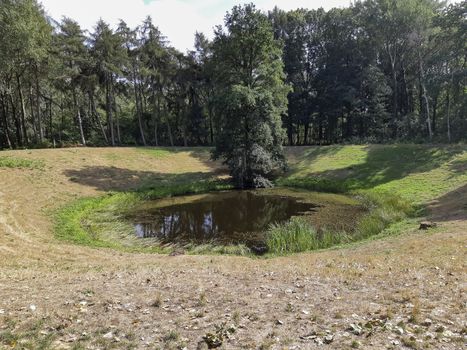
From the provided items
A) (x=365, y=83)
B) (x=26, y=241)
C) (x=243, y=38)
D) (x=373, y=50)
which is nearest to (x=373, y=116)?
(x=365, y=83)

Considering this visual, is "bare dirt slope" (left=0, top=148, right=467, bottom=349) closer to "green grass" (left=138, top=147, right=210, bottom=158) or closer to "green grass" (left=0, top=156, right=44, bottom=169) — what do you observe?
"green grass" (left=0, top=156, right=44, bottom=169)

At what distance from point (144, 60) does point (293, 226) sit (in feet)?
118

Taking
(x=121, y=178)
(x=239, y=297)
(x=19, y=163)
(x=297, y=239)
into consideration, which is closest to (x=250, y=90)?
(x=121, y=178)

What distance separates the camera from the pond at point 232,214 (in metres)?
19.4

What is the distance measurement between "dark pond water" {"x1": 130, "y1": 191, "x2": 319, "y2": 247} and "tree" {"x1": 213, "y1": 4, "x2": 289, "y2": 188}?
3155 mm

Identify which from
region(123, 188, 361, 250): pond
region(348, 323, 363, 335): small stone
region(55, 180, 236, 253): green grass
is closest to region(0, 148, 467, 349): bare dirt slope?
region(348, 323, 363, 335): small stone

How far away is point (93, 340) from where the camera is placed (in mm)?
6793

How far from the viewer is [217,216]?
2392cm

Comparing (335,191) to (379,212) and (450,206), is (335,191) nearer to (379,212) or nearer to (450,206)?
(379,212)

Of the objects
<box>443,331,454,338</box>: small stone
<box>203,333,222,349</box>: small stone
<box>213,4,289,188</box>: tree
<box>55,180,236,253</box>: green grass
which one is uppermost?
<box>213,4,289,188</box>: tree

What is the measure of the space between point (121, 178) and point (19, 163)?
7805mm

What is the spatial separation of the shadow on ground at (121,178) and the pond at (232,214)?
4255mm

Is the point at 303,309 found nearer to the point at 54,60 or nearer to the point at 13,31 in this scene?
the point at 13,31

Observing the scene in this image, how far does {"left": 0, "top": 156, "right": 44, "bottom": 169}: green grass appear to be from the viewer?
2931cm
